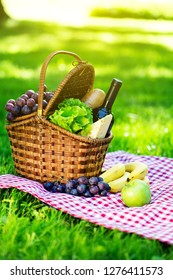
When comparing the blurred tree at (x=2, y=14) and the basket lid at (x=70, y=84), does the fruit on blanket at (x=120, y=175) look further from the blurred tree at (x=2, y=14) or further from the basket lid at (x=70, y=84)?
the blurred tree at (x=2, y=14)

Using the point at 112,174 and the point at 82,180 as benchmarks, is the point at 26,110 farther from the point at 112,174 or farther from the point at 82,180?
the point at 112,174

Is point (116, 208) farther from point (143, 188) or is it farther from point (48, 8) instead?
point (48, 8)

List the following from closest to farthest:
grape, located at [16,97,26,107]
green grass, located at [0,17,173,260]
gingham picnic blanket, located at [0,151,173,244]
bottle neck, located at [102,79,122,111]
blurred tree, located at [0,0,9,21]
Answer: green grass, located at [0,17,173,260], gingham picnic blanket, located at [0,151,173,244], grape, located at [16,97,26,107], bottle neck, located at [102,79,122,111], blurred tree, located at [0,0,9,21]

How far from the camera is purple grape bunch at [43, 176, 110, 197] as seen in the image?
12.9 feet

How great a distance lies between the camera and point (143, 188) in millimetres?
3799

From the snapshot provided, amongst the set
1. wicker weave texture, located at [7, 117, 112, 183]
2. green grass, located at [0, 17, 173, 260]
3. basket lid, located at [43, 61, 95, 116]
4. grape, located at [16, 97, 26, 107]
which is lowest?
green grass, located at [0, 17, 173, 260]

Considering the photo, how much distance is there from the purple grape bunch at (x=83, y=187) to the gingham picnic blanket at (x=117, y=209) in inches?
2.0

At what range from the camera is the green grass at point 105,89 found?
9.96ft

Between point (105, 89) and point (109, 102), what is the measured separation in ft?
13.8

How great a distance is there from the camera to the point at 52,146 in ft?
13.2

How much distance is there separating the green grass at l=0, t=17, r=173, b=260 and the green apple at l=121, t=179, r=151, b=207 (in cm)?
38

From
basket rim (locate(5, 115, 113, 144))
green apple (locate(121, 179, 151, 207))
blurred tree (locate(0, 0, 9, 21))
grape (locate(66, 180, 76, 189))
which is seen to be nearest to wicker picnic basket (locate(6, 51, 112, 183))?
basket rim (locate(5, 115, 113, 144))

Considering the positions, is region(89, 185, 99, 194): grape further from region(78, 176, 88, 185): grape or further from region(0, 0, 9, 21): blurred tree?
region(0, 0, 9, 21): blurred tree

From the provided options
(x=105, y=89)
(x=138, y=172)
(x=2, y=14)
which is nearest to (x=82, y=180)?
(x=138, y=172)
